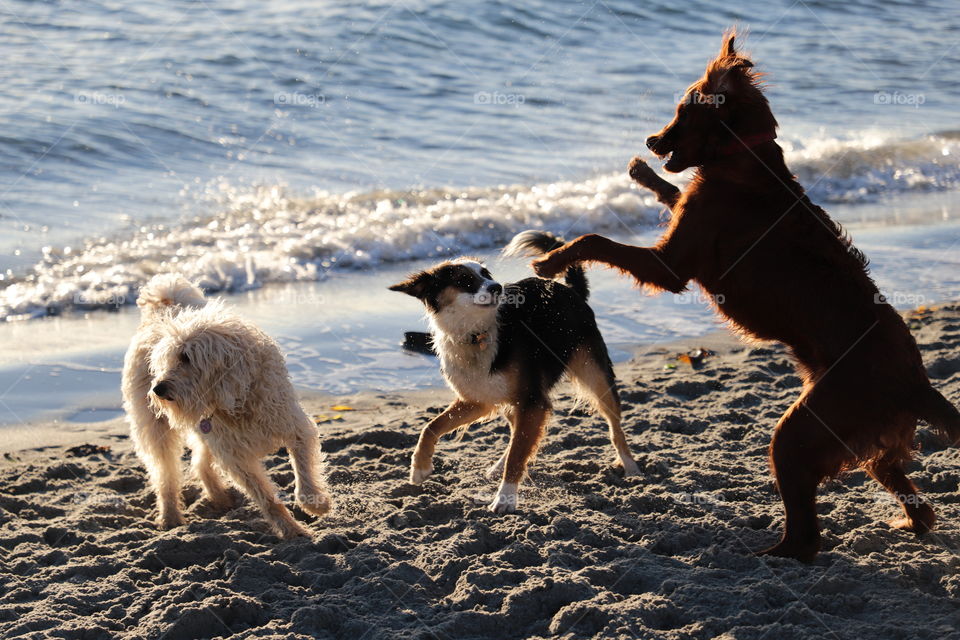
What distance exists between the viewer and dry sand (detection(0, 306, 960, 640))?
3676mm

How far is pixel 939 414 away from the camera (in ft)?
12.6

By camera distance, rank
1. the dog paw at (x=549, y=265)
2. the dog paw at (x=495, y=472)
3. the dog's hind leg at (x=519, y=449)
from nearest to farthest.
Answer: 1. the dog paw at (x=549, y=265)
2. the dog's hind leg at (x=519, y=449)
3. the dog paw at (x=495, y=472)

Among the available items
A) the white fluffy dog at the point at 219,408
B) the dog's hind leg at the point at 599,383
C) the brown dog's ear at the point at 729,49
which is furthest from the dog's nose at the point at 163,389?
the brown dog's ear at the point at 729,49

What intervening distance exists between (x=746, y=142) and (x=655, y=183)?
2.07 ft

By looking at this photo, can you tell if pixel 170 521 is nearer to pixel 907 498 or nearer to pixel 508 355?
pixel 508 355

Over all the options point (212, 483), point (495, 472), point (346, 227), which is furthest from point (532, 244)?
point (346, 227)

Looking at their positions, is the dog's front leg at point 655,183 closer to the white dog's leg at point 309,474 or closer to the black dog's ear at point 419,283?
the black dog's ear at point 419,283

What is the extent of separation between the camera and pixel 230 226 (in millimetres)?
10922

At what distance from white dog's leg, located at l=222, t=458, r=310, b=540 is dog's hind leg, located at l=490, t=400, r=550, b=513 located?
38.9 inches

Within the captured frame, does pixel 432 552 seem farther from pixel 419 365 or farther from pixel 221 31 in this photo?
pixel 221 31

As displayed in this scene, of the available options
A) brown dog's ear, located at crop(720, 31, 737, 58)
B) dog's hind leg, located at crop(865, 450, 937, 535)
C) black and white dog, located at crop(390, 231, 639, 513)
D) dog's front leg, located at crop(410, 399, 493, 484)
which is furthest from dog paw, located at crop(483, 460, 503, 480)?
brown dog's ear, located at crop(720, 31, 737, 58)

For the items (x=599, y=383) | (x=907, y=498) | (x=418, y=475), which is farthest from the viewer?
(x=599, y=383)

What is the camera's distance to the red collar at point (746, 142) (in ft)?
12.7

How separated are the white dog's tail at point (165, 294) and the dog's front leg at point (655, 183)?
2.45 m
